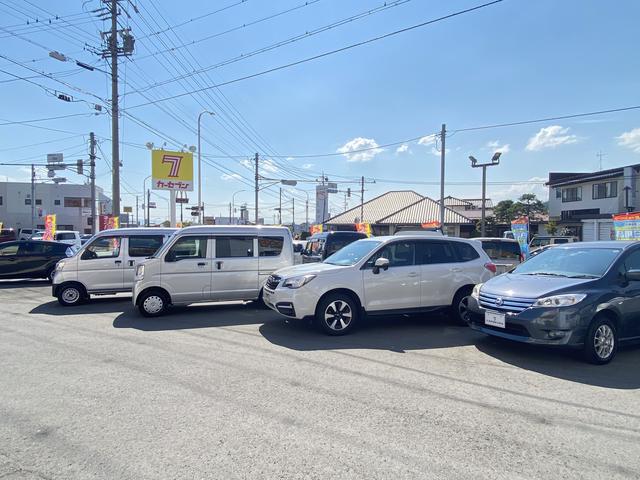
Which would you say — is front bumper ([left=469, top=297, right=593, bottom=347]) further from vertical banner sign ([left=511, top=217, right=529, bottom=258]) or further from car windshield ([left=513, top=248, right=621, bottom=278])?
vertical banner sign ([left=511, top=217, right=529, bottom=258])

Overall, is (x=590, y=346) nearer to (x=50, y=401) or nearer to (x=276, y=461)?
(x=276, y=461)

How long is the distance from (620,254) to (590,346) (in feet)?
5.18

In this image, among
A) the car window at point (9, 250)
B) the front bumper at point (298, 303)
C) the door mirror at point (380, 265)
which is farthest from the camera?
the car window at point (9, 250)

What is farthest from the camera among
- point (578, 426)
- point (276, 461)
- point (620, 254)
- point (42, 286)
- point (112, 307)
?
point (42, 286)

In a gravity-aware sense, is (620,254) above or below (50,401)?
above

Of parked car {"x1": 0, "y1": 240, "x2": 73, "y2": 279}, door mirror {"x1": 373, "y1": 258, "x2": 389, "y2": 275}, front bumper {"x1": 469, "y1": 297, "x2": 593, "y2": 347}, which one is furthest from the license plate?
parked car {"x1": 0, "y1": 240, "x2": 73, "y2": 279}

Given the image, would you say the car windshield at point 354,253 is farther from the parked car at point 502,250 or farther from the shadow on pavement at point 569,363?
the parked car at point 502,250

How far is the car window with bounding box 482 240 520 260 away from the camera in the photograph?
14.4 m

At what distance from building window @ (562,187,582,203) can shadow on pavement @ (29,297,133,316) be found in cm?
4299

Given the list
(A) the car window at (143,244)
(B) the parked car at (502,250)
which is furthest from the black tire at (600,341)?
(A) the car window at (143,244)

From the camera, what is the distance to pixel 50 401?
169 inches

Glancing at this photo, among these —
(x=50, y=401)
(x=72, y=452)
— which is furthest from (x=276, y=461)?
(x=50, y=401)

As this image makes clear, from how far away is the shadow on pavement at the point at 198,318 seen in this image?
8.07 meters

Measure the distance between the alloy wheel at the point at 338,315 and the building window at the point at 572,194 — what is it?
138 feet
